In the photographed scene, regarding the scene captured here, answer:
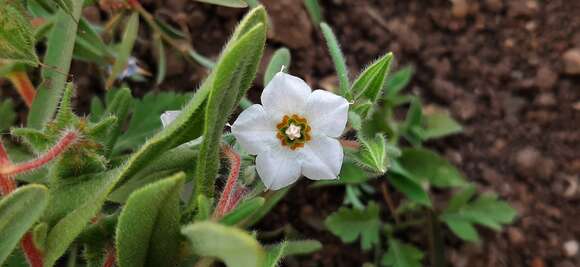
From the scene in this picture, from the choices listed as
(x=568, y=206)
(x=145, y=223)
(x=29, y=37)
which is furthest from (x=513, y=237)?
(x=29, y=37)

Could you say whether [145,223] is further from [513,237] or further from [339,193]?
[513,237]

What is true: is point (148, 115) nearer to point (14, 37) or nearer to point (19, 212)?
point (14, 37)

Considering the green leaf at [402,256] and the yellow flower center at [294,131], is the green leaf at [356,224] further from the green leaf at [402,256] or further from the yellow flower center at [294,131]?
the yellow flower center at [294,131]

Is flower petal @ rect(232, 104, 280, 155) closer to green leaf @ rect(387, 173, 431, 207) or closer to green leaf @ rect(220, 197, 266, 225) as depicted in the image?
green leaf @ rect(220, 197, 266, 225)

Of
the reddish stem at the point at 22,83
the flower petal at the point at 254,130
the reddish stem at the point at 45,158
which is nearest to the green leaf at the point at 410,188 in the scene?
the flower petal at the point at 254,130

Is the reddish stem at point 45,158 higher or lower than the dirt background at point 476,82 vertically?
higher

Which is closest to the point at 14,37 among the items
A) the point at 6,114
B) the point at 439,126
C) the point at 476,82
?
the point at 6,114

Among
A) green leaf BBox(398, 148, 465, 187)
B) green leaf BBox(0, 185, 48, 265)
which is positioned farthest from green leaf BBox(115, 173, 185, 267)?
green leaf BBox(398, 148, 465, 187)
